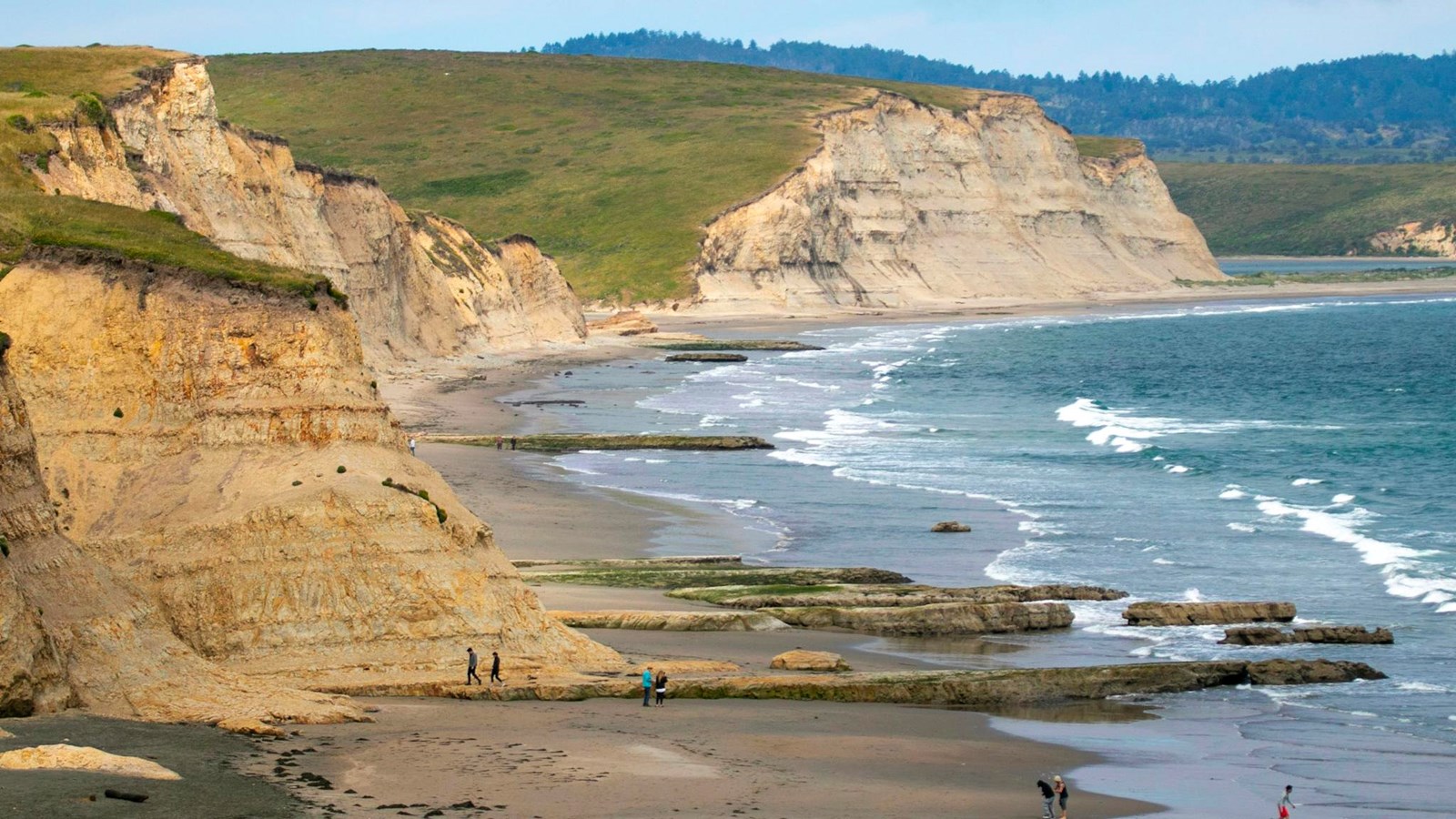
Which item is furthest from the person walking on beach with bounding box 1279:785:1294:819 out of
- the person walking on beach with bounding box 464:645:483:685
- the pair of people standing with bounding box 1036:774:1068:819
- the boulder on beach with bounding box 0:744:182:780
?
the boulder on beach with bounding box 0:744:182:780

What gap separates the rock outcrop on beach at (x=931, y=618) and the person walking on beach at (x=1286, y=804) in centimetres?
1006

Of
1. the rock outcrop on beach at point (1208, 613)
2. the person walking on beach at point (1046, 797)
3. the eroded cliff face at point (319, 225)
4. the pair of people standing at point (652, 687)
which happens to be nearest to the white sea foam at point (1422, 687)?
the rock outcrop on beach at point (1208, 613)

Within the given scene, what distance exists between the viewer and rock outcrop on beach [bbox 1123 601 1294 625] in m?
32.7

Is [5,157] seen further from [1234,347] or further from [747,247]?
Result: [747,247]

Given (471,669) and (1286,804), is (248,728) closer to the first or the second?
(471,669)

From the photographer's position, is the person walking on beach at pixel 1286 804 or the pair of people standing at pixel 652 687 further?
the pair of people standing at pixel 652 687

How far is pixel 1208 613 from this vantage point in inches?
1293

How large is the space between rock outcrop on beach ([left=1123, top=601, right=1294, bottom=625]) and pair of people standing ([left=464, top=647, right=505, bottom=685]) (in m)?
13.8

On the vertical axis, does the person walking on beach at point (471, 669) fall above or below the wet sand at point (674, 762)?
above

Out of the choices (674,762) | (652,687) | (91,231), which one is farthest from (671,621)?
(91,231)

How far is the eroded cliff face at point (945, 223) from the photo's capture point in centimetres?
15425

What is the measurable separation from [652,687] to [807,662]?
337cm

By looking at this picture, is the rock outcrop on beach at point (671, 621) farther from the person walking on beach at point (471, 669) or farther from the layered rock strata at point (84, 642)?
the layered rock strata at point (84, 642)

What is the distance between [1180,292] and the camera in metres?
181
